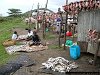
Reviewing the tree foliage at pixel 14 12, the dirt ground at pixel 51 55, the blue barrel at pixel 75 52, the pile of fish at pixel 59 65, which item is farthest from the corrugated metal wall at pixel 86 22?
the tree foliage at pixel 14 12

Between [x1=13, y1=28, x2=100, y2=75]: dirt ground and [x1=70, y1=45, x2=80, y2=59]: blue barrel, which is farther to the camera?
[x1=70, y1=45, x2=80, y2=59]: blue barrel

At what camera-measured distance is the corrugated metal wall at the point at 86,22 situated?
526 inches

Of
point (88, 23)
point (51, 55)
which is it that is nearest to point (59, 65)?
point (51, 55)

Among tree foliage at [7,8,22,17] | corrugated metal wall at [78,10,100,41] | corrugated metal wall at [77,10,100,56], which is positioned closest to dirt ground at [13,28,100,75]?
corrugated metal wall at [77,10,100,56]

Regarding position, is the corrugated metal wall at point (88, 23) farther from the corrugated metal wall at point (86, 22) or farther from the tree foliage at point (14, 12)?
the tree foliage at point (14, 12)

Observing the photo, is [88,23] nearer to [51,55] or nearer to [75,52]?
[75,52]

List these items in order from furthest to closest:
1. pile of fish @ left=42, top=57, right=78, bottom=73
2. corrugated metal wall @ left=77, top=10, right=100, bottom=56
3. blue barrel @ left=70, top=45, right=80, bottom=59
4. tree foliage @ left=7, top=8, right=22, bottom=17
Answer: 1. tree foliage @ left=7, top=8, right=22, bottom=17
2. blue barrel @ left=70, top=45, right=80, bottom=59
3. corrugated metal wall @ left=77, top=10, right=100, bottom=56
4. pile of fish @ left=42, top=57, right=78, bottom=73

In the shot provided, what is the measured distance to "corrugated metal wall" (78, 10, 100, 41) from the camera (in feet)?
43.8

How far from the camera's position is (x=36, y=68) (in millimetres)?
12703

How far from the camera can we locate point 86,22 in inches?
564

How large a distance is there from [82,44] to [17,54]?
3953 millimetres

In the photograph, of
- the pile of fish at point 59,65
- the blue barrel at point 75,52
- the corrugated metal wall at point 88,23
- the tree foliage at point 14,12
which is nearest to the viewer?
the pile of fish at point 59,65

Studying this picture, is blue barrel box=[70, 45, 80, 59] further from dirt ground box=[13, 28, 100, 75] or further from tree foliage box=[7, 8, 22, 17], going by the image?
tree foliage box=[7, 8, 22, 17]

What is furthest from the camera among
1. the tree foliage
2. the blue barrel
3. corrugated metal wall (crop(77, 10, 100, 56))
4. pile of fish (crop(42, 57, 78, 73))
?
the tree foliage
